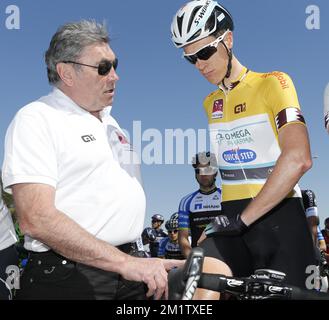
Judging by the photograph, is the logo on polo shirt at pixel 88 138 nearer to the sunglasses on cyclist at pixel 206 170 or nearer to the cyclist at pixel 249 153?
the cyclist at pixel 249 153

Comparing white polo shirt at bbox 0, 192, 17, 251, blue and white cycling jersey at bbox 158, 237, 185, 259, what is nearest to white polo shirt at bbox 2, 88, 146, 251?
white polo shirt at bbox 0, 192, 17, 251

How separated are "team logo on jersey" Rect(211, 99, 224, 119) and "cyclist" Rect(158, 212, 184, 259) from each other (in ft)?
33.4

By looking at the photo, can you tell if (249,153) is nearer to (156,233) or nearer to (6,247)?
(6,247)

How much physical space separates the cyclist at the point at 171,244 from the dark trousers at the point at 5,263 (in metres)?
10.00

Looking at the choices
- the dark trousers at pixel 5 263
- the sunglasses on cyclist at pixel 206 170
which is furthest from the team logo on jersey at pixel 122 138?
the sunglasses on cyclist at pixel 206 170

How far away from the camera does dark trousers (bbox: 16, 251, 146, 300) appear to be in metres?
2.94

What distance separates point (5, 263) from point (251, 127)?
2.55 meters

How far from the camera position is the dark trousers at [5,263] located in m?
4.35

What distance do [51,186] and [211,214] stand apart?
24.1ft

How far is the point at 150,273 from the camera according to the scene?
253cm

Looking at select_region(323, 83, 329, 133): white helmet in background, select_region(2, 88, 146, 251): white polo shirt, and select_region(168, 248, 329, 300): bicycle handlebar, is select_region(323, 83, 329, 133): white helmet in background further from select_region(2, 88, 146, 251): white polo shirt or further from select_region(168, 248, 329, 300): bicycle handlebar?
select_region(168, 248, 329, 300): bicycle handlebar

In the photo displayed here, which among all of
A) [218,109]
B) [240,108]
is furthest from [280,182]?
[218,109]
